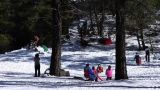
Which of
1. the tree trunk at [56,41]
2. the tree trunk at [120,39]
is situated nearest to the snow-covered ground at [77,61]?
the tree trunk at [56,41]

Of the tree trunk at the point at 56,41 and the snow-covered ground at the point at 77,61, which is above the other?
the tree trunk at the point at 56,41

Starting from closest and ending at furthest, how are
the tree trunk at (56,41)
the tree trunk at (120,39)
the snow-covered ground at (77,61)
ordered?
the tree trunk at (120,39) → the tree trunk at (56,41) → the snow-covered ground at (77,61)

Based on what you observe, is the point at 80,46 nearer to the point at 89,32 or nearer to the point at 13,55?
the point at 89,32

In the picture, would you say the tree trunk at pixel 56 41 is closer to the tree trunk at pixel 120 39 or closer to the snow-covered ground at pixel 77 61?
the snow-covered ground at pixel 77 61

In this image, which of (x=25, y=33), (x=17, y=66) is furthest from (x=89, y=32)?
(x=17, y=66)

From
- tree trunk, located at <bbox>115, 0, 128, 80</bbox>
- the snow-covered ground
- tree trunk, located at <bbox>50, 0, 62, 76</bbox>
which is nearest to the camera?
tree trunk, located at <bbox>115, 0, 128, 80</bbox>

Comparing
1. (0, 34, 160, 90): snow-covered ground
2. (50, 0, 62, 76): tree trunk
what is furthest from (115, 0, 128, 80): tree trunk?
(50, 0, 62, 76): tree trunk

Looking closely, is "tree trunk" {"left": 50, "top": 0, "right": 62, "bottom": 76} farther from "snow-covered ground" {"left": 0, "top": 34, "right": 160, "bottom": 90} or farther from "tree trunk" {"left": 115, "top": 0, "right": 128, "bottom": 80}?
"tree trunk" {"left": 115, "top": 0, "right": 128, "bottom": 80}

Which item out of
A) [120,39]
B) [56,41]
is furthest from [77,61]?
[120,39]

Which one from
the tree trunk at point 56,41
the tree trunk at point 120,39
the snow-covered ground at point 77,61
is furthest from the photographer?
the snow-covered ground at point 77,61

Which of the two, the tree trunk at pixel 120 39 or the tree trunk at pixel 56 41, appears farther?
the tree trunk at pixel 56 41

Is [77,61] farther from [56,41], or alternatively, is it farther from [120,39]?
[120,39]

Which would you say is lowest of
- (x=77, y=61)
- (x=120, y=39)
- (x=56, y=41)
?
(x=77, y=61)

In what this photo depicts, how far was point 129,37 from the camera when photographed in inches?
2579
